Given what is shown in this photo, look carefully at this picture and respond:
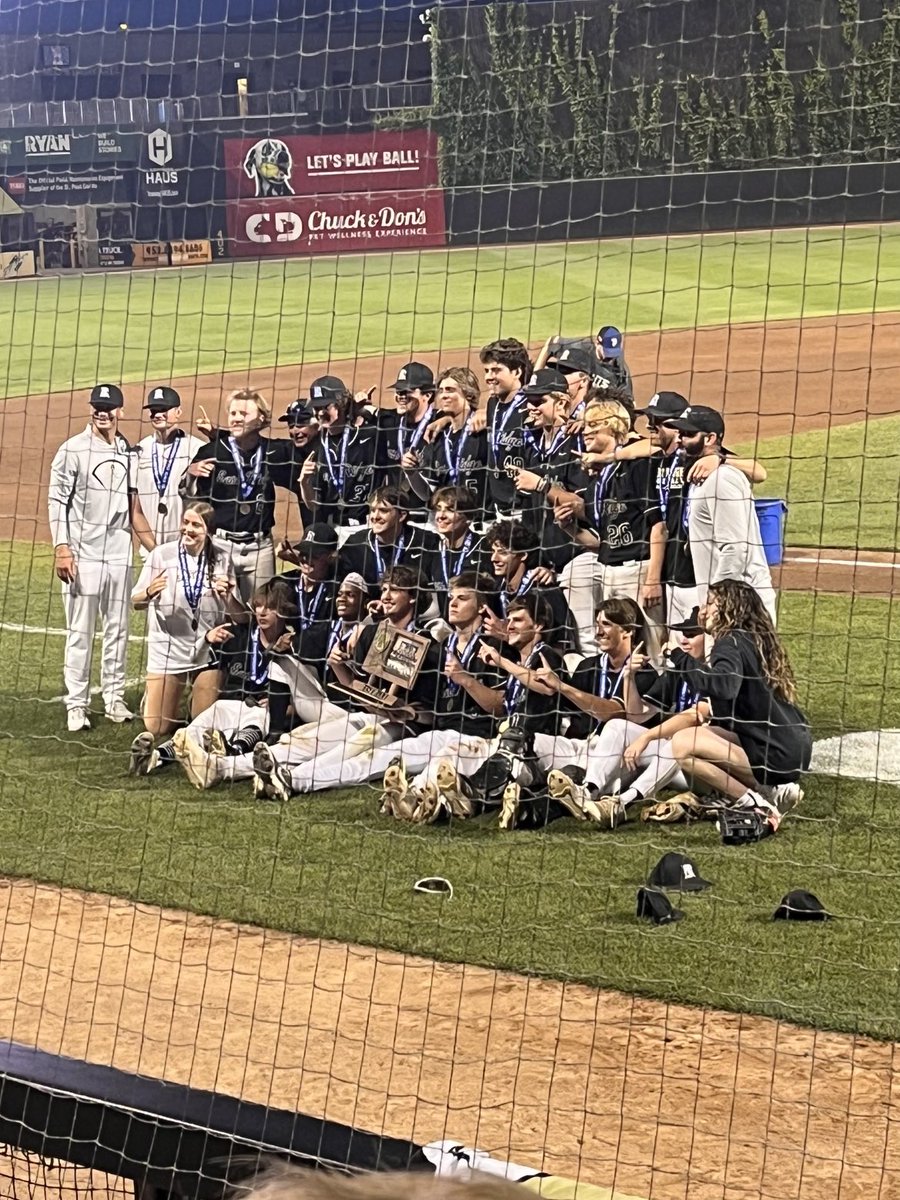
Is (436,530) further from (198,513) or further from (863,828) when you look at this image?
(863,828)

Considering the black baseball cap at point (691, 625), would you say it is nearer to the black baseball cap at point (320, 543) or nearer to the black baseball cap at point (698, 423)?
the black baseball cap at point (698, 423)

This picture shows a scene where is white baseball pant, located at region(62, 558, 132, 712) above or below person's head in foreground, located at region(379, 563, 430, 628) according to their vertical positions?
below

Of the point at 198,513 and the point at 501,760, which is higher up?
the point at 198,513

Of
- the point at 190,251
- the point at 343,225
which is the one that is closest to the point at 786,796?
the point at 190,251

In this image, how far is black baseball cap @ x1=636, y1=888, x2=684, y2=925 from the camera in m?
5.21

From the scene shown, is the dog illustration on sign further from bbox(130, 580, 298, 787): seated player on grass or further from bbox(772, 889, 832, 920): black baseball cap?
bbox(772, 889, 832, 920): black baseball cap

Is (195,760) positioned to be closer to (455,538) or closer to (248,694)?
(248,694)

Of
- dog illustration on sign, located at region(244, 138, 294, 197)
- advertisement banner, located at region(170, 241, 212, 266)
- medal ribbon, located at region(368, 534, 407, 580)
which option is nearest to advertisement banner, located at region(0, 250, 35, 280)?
advertisement banner, located at region(170, 241, 212, 266)

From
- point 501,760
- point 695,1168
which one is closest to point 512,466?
point 501,760

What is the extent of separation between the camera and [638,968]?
487 centimetres

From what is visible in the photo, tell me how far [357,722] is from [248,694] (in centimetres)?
56

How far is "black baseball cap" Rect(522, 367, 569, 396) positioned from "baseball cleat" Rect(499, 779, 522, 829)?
1.66 m

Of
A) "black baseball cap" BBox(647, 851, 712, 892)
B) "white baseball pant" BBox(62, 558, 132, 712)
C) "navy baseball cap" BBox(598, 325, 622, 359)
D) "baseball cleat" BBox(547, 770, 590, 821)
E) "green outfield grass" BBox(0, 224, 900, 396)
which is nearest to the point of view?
"black baseball cap" BBox(647, 851, 712, 892)

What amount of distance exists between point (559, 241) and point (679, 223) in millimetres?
1676
